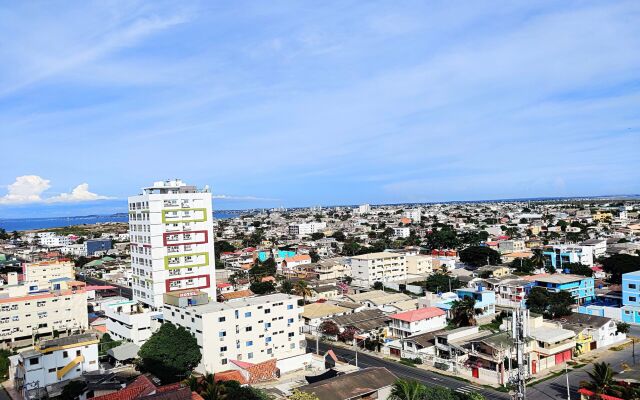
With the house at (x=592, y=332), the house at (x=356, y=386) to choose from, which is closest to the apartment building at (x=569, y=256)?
the house at (x=592, y=332)

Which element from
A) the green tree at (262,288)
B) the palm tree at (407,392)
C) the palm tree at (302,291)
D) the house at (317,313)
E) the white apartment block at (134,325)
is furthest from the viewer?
the green tree at (262,288)

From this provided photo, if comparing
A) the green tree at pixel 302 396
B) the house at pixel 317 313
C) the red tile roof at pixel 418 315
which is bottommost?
the house at pixel 317 313

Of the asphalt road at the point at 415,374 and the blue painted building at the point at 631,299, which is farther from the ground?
the blue painted building at the point at 631,299

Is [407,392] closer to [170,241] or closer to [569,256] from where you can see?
[170,241]

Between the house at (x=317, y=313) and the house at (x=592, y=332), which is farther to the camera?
the house at (x=317, y=313)

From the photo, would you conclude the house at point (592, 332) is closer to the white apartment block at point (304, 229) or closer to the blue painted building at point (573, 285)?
the blue painted building at point (573, 285)

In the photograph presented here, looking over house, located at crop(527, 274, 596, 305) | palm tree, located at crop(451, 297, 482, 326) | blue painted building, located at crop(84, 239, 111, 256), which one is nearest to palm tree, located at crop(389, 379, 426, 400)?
palm tree, located at crop(451, 297, 482, 326)

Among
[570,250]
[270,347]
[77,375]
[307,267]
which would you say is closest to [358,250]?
[307,267]
